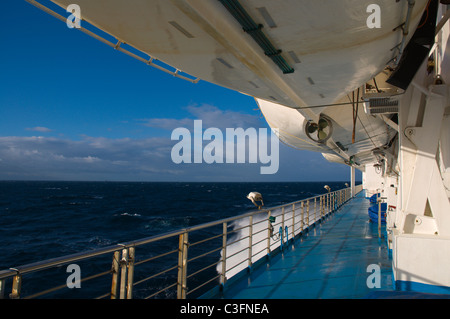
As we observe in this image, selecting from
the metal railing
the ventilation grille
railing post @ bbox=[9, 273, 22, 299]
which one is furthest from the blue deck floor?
the ventilation grille

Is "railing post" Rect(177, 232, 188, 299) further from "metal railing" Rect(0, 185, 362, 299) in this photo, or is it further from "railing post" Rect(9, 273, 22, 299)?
"railing post" Rect(9, 273, 22, 299)

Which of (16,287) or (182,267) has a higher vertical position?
(16,287)

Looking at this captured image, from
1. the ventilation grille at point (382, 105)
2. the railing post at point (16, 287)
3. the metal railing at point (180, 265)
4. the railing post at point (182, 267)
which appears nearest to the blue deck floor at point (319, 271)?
the metal railing at point (180, 265)

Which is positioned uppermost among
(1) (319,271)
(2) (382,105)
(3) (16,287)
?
(2) (382,105)

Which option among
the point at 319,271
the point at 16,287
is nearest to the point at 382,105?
the point at 319,271

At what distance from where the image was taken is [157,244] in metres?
12.8

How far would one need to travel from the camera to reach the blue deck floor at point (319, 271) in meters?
→ 3.38

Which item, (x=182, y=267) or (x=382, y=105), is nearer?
(x=182, y=267)

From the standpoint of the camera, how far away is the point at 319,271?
4188mm

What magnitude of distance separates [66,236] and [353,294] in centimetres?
1714

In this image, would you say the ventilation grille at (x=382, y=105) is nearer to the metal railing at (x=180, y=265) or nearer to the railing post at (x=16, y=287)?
the metal railing at (x=180, y=265)

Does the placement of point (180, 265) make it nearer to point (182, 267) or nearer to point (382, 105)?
point (182, 267)

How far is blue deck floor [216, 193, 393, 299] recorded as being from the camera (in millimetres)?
3385
